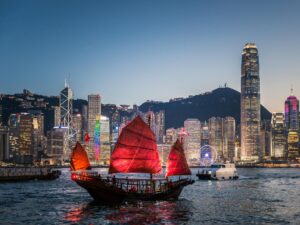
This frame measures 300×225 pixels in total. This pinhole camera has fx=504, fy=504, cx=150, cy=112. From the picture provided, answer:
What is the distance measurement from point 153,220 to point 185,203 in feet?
62.7

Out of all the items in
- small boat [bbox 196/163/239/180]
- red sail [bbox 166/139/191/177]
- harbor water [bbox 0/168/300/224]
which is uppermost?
red sail [bbox 166/139/191/177]

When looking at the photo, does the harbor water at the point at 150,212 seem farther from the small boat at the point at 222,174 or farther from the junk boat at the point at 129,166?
the small boat at the point at 222,174

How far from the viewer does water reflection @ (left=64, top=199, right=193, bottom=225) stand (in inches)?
2117

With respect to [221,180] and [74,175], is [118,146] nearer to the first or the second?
[74,175]

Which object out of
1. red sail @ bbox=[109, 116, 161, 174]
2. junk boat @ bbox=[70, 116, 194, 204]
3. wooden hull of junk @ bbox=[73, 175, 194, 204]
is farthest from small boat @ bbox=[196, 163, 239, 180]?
red sail @ bbox=[109, 116, 161, 174]

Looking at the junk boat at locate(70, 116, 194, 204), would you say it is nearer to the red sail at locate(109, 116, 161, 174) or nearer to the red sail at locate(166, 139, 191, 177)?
the red sail at locate(109, 116, 161, 174)

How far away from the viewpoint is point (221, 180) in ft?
469

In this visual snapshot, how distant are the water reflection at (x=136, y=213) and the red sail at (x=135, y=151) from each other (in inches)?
186

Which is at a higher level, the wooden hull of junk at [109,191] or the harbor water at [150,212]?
the wooden hull of junk at [109,191]

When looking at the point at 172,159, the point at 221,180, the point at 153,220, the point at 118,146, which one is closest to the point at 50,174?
the point at 221,180

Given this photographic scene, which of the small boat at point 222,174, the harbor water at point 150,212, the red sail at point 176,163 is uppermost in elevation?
the red sail at point 176,163

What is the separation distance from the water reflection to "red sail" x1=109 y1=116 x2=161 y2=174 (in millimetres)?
4737

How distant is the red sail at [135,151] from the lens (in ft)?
211

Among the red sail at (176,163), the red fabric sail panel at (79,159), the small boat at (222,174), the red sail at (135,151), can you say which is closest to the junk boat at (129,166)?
the red sail at (135,151)
